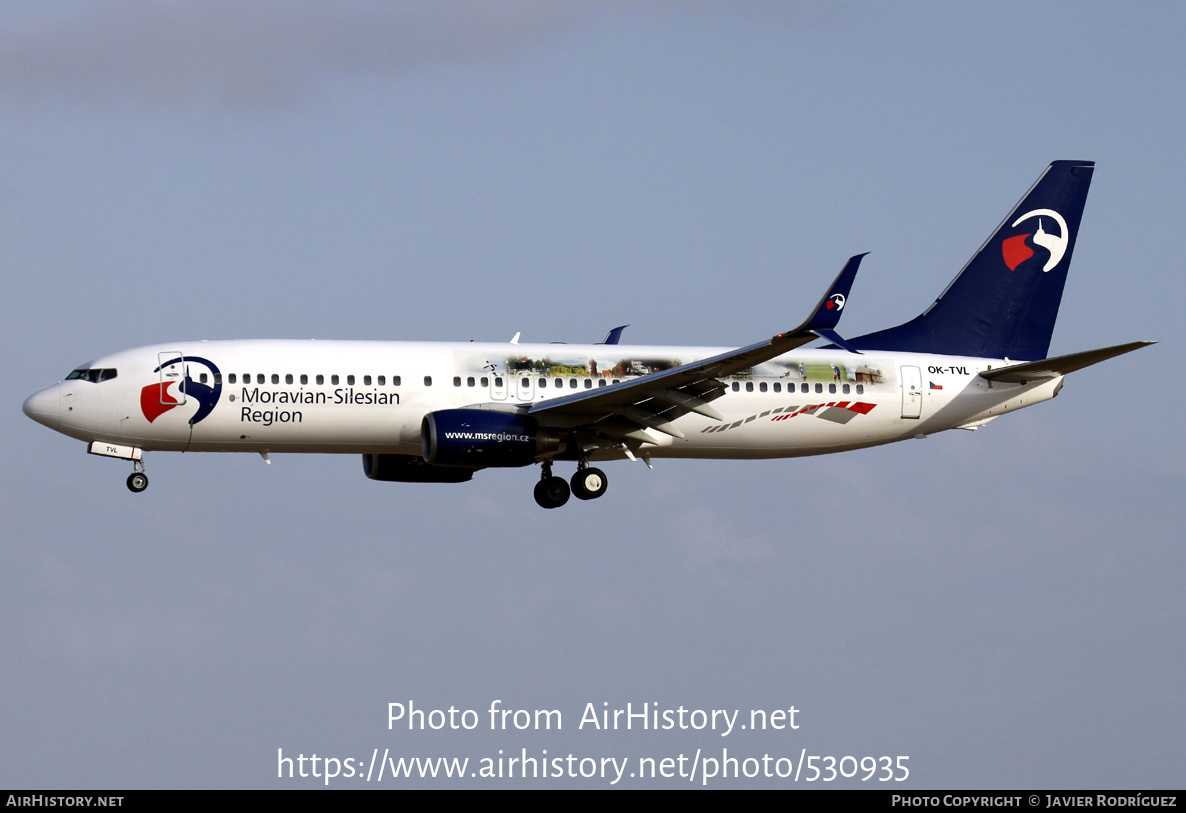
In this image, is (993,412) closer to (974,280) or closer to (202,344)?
(974,280)

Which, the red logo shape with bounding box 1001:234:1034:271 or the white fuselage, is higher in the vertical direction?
the red logo shape with bounding box 1001:234:1034:271

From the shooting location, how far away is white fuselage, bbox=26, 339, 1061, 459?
43469 mm

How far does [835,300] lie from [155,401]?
710 inches

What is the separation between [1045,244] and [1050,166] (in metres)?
2.61

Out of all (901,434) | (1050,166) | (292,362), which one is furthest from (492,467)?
(1050,166)

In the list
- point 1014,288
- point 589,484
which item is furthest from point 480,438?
point 1014,288

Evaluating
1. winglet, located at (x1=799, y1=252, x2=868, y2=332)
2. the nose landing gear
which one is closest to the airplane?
the nose landing gear

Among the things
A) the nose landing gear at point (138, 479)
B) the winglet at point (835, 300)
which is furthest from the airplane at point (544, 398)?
the winglet at point (835, 300)

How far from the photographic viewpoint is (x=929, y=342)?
50.2m

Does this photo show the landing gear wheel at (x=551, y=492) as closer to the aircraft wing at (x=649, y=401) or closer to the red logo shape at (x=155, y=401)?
the aircraft wing at (x=649, y=401)

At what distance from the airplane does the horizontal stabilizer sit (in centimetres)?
7

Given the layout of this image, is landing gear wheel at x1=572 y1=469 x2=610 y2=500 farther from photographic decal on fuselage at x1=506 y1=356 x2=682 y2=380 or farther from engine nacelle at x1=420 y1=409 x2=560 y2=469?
photographic decal on fuselage at x1=506 y1=356 x2=682 y2=380

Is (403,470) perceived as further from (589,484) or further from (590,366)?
(590,366)

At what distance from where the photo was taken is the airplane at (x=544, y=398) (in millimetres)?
43344
